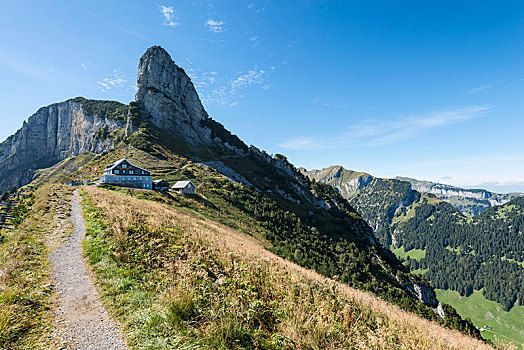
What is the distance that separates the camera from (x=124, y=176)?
58.9 metres

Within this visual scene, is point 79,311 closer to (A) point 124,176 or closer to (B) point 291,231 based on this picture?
(B) point 291,231

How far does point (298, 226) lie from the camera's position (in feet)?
220

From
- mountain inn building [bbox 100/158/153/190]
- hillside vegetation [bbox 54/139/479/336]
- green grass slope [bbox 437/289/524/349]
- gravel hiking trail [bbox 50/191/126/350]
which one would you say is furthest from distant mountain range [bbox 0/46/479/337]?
green grass slope [bbox 437/289/524/349]

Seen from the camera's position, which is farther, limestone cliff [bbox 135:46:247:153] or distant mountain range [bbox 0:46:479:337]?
limestone cliff [bbox 135:46:247:153]

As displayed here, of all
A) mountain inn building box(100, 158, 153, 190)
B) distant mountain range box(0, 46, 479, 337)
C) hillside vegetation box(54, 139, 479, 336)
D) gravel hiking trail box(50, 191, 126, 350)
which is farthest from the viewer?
mountain inn building box(100, 158, 153, 190)

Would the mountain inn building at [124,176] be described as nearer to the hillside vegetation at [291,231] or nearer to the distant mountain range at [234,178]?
the hillside vegetation at [291,231]

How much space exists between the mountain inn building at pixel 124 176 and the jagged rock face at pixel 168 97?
236 feet

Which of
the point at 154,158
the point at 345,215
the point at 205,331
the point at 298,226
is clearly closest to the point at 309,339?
the point at 205,331

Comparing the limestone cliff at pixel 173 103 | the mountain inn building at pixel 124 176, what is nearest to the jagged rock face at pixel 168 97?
the limestone cliff at pixel 173 103

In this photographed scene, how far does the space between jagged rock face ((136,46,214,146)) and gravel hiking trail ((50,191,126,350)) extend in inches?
4962

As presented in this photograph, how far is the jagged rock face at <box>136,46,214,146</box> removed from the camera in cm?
13057

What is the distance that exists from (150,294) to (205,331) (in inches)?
118

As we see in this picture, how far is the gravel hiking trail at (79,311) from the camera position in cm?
529

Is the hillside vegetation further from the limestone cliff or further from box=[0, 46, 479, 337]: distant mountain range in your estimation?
the limestone cliff
